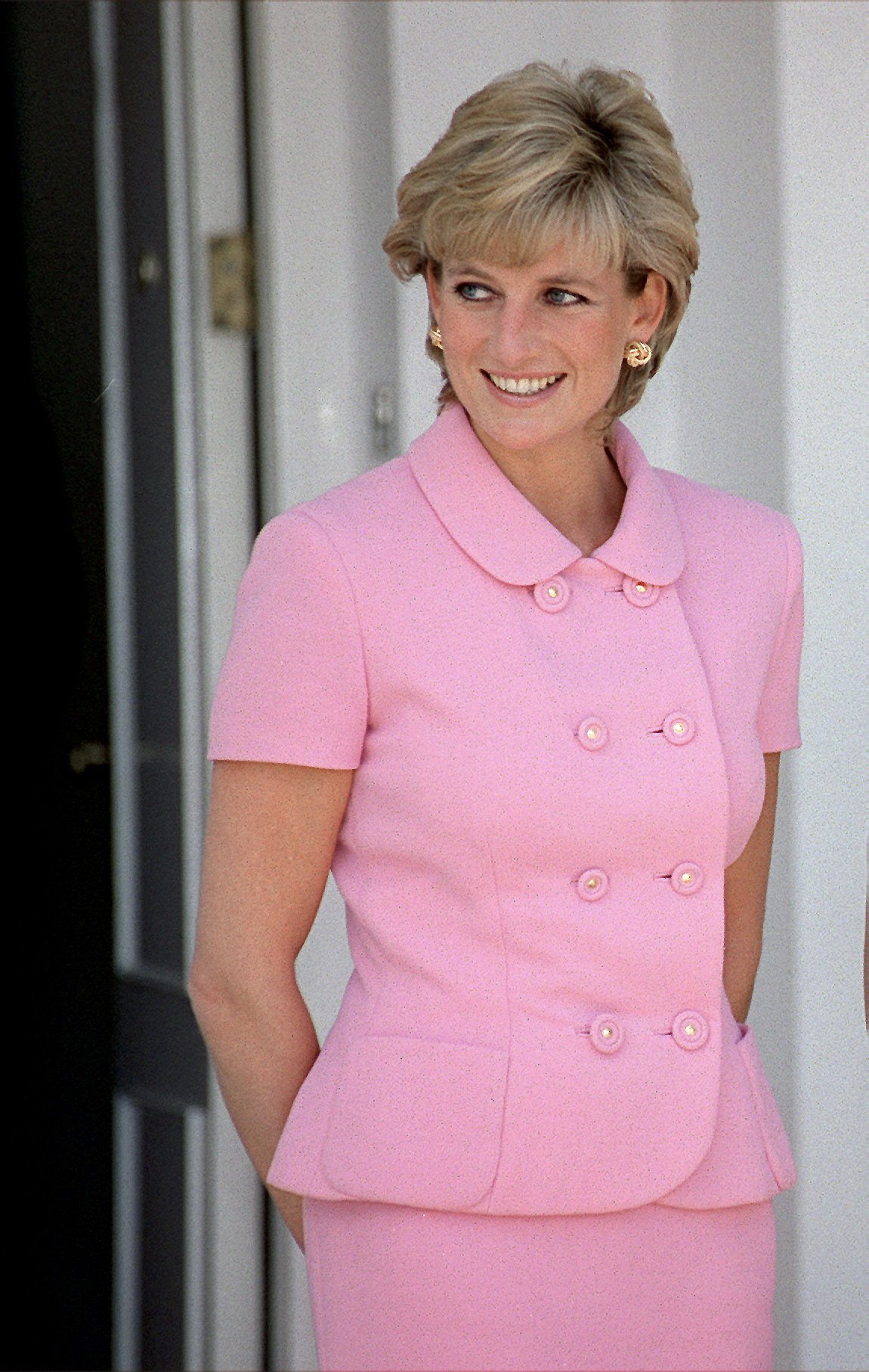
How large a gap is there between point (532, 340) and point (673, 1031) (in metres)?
0.62

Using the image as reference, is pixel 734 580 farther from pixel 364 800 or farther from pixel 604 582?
pixel 364 800

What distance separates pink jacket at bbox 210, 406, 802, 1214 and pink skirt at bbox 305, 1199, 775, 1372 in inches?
1.3

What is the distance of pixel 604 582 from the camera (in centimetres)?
167

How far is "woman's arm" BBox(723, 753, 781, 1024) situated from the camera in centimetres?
182

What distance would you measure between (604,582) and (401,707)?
24 centimetres

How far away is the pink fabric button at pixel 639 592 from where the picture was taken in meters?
1.65

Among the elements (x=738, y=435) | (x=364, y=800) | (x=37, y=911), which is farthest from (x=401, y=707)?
(x=37, y=911)

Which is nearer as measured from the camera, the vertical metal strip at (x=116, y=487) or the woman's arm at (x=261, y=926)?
the woman's arm at (x=261, y=926)

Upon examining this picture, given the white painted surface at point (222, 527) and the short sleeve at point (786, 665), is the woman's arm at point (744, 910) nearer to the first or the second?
the short sleeve at point (786, 665)

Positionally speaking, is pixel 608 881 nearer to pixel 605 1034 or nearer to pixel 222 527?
pixel 605 1034

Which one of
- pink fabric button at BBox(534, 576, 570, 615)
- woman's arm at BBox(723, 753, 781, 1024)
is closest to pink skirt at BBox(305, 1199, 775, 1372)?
woman's arm at BBox(723, 753, 781, 1024)

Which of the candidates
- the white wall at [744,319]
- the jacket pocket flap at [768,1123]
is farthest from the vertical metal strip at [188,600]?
Answer: the jacket pocket flap at [768,1123]

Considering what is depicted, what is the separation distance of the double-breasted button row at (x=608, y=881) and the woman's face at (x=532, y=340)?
0.39 metres

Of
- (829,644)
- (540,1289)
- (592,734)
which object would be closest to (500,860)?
(592,734)
